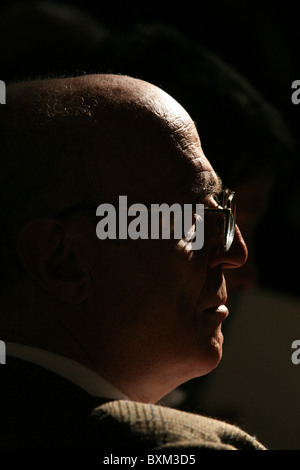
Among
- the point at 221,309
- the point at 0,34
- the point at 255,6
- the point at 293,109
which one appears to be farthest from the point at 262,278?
the point at 221,309

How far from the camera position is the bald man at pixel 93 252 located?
1.30m

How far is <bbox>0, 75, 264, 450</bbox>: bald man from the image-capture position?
1.30m

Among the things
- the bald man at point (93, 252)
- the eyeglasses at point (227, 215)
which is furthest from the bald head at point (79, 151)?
the eyeglasses at point (227, 215)

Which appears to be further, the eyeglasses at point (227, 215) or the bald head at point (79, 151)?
the eyeglasses at point (227, 215)

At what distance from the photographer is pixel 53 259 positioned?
4.29 ft

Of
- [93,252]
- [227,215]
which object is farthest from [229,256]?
[93,252]

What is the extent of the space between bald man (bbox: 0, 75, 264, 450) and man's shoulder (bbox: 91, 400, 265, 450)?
75 millimetres

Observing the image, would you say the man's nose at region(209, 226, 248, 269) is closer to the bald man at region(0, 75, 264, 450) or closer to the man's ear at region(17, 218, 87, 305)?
the bald man at region(0, 75, 264, 450)

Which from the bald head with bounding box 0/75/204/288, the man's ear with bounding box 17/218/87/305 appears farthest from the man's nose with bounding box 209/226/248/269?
the man's ear with bounding box 17/218/87/305

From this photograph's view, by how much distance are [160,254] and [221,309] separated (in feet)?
0.62

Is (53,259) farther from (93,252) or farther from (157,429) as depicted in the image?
(157,429)

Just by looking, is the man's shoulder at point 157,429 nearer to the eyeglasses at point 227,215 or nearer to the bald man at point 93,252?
the bald man at point 93,252

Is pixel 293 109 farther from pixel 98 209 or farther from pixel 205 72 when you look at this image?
pixel 98 209

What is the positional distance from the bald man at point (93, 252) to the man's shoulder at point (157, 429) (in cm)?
7
